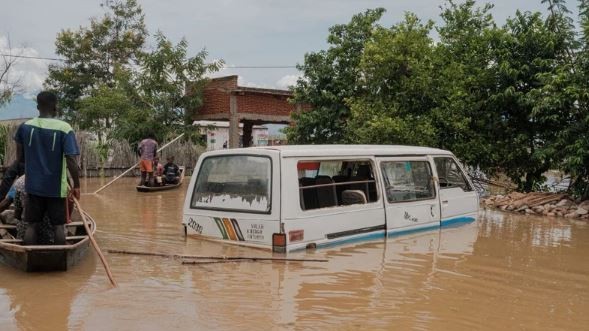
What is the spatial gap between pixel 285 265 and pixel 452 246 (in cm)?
287

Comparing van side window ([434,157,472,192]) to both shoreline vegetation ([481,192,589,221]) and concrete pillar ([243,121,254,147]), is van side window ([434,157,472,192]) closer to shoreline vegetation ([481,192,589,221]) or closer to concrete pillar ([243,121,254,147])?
shoreline vegetation ([481,192,589,221])

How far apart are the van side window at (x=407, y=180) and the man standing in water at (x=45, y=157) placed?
403 cm

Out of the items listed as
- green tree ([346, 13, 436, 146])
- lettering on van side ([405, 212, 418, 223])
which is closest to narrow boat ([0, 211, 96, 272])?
lettering on van side ([405, 212, 418, 223])

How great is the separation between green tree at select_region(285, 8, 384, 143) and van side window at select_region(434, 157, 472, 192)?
7.62 metres

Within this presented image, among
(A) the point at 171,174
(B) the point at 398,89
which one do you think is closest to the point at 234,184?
(B) the point at 398,89

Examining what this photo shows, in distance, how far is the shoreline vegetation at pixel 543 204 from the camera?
12.4m

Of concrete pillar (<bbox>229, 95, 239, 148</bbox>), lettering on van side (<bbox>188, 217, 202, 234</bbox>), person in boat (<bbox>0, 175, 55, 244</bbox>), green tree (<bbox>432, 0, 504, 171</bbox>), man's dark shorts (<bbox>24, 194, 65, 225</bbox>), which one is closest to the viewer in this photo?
man's dark shorts (<bbox>24, 194, 65, 225</bbox>)

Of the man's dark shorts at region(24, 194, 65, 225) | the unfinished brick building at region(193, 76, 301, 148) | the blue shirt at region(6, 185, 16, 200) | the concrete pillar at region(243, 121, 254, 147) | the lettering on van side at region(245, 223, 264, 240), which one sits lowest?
the lettering on van side at region(245, 223, 264, 240)

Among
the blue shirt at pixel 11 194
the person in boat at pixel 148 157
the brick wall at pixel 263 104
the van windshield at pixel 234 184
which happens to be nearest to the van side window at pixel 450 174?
the van windshield at pixel 234 184

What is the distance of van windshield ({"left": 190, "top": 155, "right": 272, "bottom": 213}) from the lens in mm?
6750

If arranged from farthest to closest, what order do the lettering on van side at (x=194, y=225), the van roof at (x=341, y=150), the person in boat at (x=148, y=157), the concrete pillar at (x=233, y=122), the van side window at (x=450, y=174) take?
the concrete pillar at (x=233, y=122) → the person in boat at (x=148, y=157) → the van side window at (x=450, y=174) → the lettering on van side at (x=194, y=225) → the van roof at (x=341, y=150)

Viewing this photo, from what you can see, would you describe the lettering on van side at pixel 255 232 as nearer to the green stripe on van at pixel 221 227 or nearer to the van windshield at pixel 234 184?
the van windshield at pixel 234 184

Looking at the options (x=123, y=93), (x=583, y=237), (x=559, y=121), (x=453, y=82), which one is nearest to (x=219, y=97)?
(x=123, y=93)

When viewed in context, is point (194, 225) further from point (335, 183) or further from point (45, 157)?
point (45, 157)
